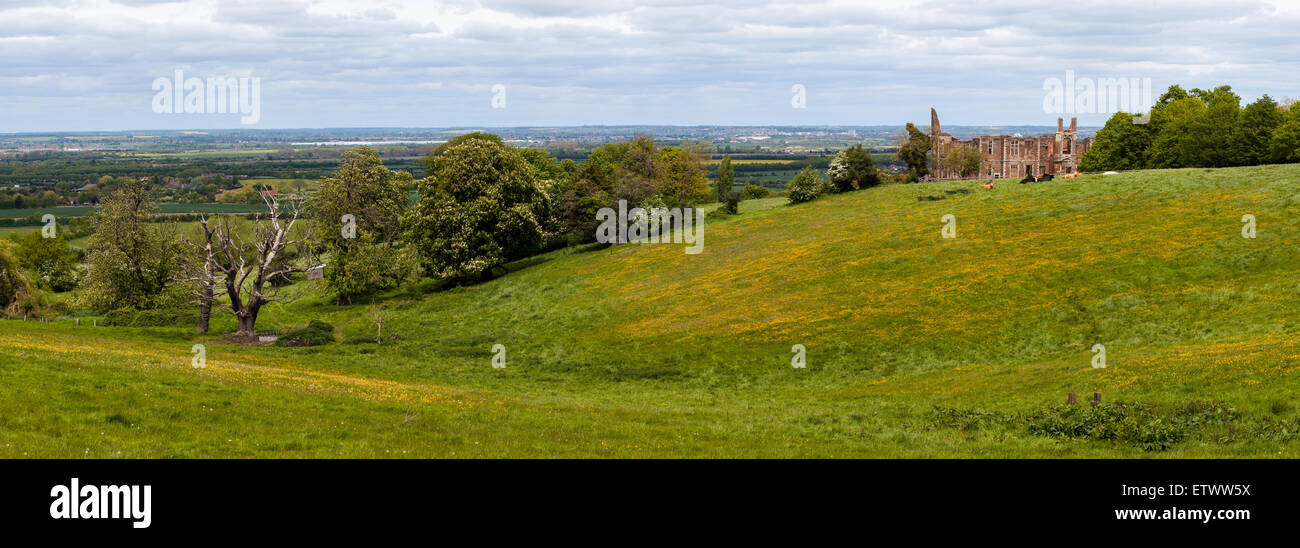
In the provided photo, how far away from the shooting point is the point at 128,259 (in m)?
60.3

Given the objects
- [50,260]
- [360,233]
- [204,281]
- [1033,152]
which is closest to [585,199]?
[360,233]

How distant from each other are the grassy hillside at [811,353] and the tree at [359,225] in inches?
157

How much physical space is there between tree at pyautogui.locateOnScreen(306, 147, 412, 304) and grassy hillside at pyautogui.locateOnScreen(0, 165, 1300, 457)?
4.00 meters

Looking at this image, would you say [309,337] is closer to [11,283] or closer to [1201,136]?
[11,283]

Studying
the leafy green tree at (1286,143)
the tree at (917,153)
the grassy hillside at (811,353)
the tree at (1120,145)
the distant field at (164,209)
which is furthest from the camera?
the distant field at (164,209)

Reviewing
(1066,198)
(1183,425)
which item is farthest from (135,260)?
(1066,198)

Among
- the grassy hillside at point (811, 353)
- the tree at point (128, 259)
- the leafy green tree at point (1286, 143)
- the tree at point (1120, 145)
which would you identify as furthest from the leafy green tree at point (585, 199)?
the leafy green tree at point (1286, 143)

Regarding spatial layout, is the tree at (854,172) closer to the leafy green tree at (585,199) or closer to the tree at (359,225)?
the leafy green tree at (585,199)

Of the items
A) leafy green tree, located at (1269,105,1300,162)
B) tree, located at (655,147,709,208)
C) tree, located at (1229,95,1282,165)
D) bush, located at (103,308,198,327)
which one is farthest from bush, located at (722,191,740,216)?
bush, located at (103,308,198,327)

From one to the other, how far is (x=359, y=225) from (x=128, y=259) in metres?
24.0

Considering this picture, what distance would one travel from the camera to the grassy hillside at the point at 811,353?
20.8 m

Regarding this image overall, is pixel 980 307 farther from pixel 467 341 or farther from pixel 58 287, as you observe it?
pixel 58 287

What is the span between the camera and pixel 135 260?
199 feet
